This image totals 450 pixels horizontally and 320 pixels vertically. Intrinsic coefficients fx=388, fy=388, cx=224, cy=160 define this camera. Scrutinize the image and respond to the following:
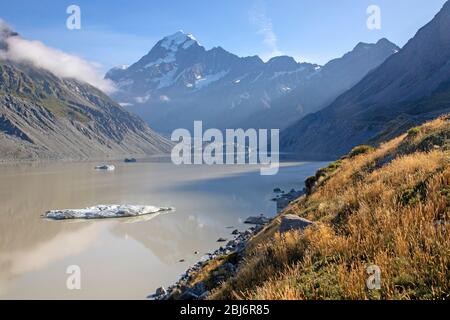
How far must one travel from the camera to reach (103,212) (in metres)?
57.8

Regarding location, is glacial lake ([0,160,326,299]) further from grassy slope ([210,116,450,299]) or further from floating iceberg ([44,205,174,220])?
grassy slope ([210,116,450,299])

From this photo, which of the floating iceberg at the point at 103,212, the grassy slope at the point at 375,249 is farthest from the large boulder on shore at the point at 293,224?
the floating iceberg at the point at 103,212

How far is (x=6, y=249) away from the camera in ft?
131

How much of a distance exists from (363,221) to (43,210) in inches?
2451

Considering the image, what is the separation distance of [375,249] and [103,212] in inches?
2150

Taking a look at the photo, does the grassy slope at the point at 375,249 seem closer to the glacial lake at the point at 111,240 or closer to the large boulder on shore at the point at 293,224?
the large boulder on shore at the point at 293,224

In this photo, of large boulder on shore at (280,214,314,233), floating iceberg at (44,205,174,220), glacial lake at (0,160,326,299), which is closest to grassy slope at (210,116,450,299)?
large boulder on shore at (280,214,314,233)

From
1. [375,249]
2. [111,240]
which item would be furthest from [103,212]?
[375,249]

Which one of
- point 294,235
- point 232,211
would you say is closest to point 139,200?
point 232,211

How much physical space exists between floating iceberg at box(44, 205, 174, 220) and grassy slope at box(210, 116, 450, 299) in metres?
47.8

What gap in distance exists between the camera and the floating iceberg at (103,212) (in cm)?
5591

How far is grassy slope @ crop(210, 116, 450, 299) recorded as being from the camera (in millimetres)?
6398
